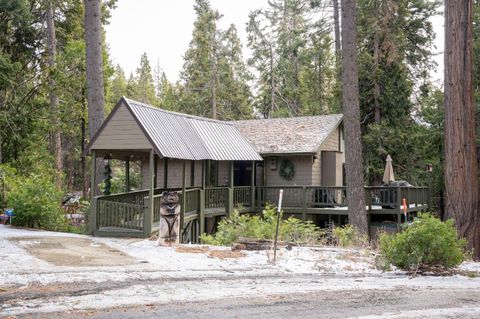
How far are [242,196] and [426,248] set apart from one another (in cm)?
1246

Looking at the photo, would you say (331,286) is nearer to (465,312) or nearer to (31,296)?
(465,312)

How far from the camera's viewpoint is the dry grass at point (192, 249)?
10914 mm

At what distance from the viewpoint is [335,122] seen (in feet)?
75.2

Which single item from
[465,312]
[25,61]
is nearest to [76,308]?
[465,312]

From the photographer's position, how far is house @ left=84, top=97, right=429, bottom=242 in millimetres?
13938

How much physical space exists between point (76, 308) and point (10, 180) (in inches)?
516

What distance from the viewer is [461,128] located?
11.4 metres

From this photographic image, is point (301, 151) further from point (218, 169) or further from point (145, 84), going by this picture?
point (145, 84)

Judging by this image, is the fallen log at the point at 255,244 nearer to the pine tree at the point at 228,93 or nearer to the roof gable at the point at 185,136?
the roof gable at the point at 185,136

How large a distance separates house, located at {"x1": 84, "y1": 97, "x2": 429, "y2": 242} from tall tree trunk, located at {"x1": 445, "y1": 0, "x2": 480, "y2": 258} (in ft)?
11.2

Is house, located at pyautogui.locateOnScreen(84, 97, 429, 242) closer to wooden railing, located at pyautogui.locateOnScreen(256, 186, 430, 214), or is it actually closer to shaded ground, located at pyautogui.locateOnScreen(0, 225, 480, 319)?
wooden railing, located at pyautogui.locateOnScreen(256, 186, 430, 214)

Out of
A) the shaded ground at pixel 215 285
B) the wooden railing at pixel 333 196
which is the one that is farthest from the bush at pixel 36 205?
the wooden railing at pixel 333 196

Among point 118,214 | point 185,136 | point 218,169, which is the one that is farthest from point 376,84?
point 118,214

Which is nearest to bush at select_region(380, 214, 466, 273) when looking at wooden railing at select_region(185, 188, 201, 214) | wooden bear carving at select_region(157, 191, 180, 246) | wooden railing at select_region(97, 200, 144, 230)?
wooden bear carving at select_region(157, 191, 180, 246)
